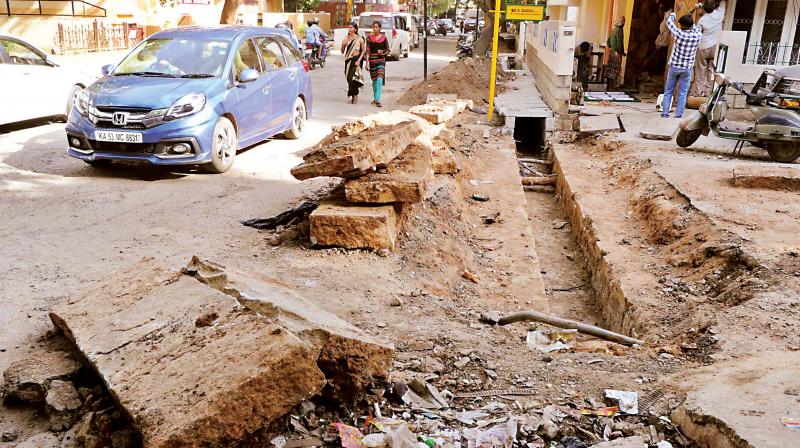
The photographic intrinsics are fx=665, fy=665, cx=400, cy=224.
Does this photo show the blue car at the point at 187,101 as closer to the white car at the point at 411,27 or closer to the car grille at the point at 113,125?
the car grille at the point at 113,125

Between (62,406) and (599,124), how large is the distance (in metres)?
11.3

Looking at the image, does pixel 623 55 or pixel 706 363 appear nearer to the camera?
pixel 706 363

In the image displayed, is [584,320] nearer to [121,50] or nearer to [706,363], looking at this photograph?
[706,363]

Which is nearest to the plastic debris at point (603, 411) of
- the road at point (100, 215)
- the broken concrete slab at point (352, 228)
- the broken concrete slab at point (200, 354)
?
the broken concrete slab at point (200, 354)

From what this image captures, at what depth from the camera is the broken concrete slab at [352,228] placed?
5.81 metres

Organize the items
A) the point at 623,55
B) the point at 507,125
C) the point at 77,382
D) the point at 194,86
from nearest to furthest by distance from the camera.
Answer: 1. the point at 77,382
2. the point at 194,86
3. the point at 507,125
4. the point at 623,55

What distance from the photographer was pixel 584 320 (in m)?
6.74

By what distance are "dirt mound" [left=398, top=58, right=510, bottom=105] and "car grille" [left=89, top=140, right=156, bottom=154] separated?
946cm

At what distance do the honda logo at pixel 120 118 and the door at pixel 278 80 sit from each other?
8.11 ft

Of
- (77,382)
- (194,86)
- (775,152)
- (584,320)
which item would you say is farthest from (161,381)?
(775,152)

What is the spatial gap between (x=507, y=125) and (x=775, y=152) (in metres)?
5.11

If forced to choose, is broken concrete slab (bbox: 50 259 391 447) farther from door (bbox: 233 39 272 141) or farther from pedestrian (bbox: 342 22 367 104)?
pedestrian (bbox: 342 22 367 104)

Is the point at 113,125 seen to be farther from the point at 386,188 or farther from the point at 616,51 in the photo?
the point at 616,51

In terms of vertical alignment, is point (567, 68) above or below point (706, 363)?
above
